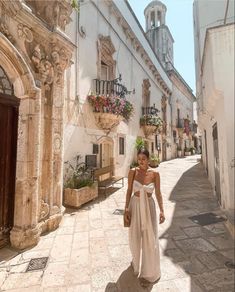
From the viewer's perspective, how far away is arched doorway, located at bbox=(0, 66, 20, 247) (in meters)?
3.38

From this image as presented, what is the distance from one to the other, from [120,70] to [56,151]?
23.7ft

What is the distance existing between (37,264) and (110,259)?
1.12m

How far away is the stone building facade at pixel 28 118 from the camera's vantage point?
3275mm

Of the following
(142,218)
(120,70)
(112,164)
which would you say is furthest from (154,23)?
(142,218)

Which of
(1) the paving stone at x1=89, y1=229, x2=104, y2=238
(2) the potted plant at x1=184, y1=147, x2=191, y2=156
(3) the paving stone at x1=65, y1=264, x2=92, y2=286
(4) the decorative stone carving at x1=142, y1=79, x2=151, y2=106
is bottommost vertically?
(3) the paving stone at x1=65, y1=264, x2=92, y2=286

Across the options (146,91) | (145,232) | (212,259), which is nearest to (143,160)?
(145,232)

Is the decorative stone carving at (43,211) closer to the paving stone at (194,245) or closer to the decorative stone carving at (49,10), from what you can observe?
the paving stone at (194,245)

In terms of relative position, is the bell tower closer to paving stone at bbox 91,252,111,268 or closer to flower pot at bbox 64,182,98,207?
flower pot at bbox 64,182,98,207

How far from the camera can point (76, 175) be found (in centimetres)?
584

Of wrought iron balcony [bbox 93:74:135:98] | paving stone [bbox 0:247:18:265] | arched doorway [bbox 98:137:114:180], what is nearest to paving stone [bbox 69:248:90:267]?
paving stone [bbox 0:247:18:265]

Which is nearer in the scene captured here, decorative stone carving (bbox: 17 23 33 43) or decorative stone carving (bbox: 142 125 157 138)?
decorative stone carving (bbox: 17 23 33 43)

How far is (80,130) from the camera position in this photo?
6.65 meters

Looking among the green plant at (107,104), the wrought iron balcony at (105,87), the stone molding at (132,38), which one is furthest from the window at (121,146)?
the stone molding at (132,38)

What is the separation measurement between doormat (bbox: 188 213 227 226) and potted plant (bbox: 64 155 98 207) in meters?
2.98
